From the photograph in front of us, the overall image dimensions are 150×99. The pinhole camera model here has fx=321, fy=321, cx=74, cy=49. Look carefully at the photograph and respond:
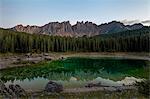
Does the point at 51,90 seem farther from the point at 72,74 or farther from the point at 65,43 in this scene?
the point at 65,43

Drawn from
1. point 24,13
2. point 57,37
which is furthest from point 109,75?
point 24,13

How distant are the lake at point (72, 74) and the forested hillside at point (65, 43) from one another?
0.76 metres

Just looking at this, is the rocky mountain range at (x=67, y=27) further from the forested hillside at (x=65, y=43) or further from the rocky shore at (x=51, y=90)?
the rocky shore at (x=51, y=90)

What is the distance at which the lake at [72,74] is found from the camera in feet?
45.0

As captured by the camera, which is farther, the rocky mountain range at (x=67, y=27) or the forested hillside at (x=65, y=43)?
the forested hillside at (x=65, y=43)

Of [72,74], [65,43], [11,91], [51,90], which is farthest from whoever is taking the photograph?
[65,43]

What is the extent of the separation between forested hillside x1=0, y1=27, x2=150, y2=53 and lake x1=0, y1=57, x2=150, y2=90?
76 centimetres

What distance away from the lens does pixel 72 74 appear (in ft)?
47.7

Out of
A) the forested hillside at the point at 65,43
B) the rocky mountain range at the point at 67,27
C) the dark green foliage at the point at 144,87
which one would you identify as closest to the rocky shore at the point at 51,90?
the dark green foliage at the point at 144,87

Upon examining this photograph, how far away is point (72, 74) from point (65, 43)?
2016mm

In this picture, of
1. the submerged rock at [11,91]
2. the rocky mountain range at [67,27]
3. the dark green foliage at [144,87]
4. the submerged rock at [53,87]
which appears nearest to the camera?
the dark green foliage at [144,87]

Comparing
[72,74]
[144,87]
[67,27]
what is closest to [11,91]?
[72,74]

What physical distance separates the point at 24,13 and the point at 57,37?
3.03 meters

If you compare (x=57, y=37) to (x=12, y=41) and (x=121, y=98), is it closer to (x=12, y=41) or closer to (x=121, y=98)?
(x=12, y=41)
